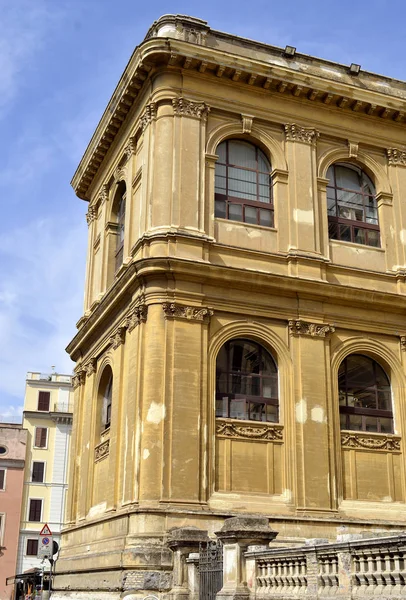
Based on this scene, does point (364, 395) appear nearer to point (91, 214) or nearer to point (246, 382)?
point (246, 382)

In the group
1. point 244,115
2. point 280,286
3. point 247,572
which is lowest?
point 247,572

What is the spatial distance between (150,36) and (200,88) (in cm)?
311

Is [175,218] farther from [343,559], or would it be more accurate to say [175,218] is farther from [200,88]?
[343,559]

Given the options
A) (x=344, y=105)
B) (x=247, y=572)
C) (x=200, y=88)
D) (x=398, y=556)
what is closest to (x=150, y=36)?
(x=200, y=88)

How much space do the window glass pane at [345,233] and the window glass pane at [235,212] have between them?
358cm

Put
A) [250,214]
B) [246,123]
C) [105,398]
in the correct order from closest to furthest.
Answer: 1. [250,214]
2. [246,123]
3. [105,398]

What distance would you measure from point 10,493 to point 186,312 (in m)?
42.3

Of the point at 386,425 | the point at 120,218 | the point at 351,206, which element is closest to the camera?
the point at 386,425

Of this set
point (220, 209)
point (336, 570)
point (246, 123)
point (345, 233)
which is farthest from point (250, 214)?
point (336, 570)

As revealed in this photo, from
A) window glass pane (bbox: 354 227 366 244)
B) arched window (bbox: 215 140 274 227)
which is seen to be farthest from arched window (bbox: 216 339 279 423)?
window glass pane (bbox: 354 227 366 244)

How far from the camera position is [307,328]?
2427 cm

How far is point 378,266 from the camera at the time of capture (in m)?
26.3

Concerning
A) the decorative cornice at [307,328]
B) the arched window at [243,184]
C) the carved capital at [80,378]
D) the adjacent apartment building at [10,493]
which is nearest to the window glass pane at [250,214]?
the arched window at [243,184]

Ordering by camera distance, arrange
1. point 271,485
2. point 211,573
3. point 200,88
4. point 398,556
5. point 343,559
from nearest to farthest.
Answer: point 398,556 < point 343,559 < point 211,573 < point 271,485 < point 200,88
